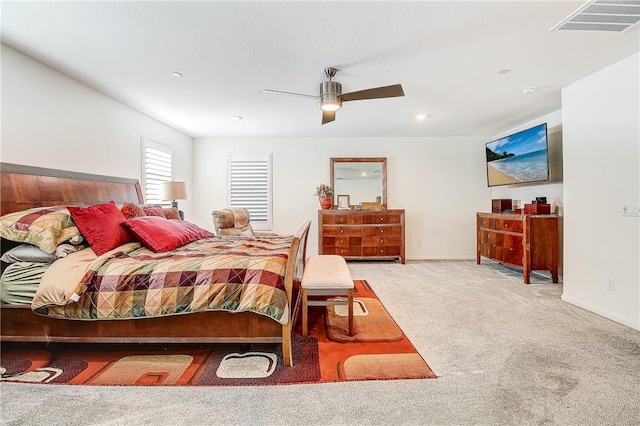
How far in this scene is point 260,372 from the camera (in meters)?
1.95

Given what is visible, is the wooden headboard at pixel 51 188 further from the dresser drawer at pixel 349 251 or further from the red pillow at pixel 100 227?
the dresser drawer at pixel 349 251

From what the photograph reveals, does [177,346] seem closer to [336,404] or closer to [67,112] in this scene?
[336,404]

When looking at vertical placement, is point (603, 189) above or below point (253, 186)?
below

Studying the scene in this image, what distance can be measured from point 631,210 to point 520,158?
2.08m

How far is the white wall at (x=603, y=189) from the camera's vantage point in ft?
8.77

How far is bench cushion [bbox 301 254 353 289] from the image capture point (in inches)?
94.8

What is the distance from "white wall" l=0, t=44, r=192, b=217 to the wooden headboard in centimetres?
11

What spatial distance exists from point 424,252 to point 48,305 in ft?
18.6

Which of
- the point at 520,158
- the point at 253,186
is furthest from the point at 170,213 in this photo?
the point at 520,158

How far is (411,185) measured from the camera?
5.97 metres

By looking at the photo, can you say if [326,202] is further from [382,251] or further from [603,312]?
[603,312]

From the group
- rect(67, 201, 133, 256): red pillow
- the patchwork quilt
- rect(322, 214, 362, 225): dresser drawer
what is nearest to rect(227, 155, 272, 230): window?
rect(322, 214, 362, 225): dresser drawer

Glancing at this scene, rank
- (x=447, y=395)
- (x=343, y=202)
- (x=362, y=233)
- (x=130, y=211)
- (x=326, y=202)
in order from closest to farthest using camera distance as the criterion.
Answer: (x=447, y=395) < (x=130, y=211) < (x=362, y=233) < (x=326, y=202) < (x=343, y=202)

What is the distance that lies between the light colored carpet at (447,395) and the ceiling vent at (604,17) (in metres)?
2.41
